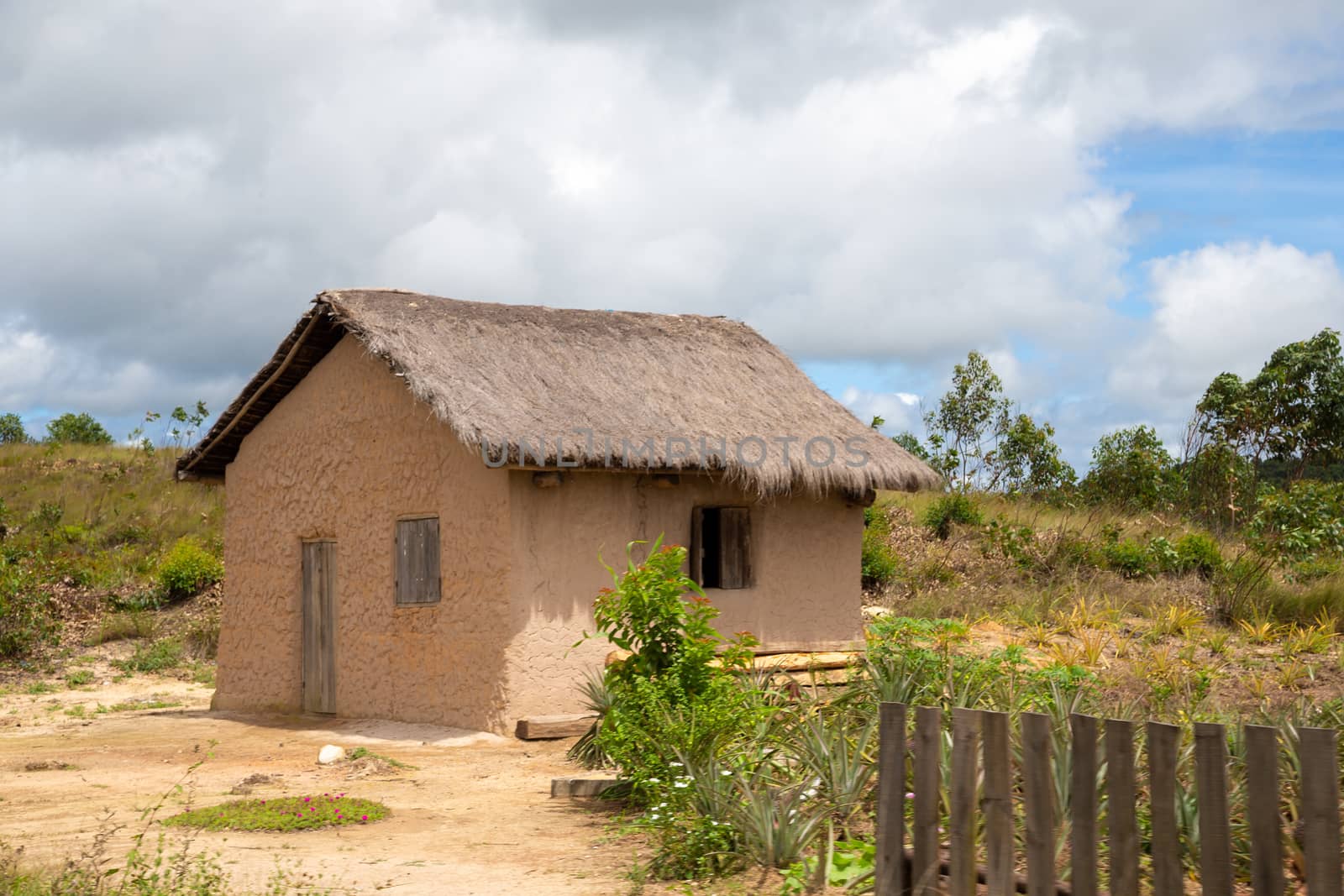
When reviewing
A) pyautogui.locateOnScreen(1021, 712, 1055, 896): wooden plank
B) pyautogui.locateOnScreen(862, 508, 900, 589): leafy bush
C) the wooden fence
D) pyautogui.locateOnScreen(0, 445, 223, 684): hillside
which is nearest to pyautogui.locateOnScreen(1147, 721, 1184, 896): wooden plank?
the wooden fence

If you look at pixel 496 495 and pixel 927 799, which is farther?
pixel 496 495

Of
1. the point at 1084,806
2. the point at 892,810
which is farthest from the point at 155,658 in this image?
the point at 1084,806

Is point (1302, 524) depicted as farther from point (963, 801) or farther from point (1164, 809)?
point (1164, 809)

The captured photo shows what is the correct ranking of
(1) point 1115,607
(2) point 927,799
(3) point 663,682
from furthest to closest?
(1) point 1115,607, (3) point 663,682, (2) point 927,799

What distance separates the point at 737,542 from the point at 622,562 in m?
1.45

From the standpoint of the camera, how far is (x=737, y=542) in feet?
40.2

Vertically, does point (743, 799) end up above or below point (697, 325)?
below

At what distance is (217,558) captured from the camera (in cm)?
2011

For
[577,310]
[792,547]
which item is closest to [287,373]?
[577,310]

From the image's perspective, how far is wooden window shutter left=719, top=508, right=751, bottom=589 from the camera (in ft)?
40.1

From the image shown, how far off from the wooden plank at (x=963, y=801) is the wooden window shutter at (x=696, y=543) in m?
7.37

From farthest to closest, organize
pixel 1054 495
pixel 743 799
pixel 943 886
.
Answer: pixel 1054 495 → pixel 743 799 → pixel 943 886

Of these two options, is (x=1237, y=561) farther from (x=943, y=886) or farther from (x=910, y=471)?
(x=943, y=886)

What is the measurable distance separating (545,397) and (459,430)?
154 centimetres
